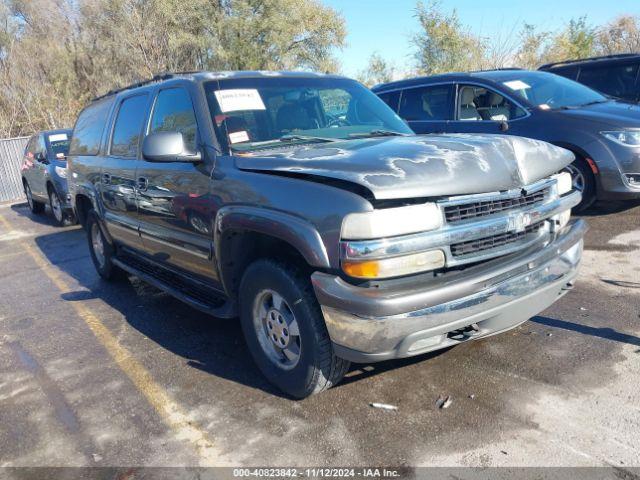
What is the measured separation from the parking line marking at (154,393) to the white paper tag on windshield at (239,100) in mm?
1938

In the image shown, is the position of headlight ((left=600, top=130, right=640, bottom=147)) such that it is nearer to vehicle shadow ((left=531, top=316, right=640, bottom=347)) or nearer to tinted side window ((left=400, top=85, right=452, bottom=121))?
tinted side window ((left=400, top=85, right=452, bottom=121))

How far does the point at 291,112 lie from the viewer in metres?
3.97

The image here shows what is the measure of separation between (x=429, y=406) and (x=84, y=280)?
482 cm

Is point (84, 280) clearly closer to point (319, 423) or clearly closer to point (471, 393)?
point (319, 423)

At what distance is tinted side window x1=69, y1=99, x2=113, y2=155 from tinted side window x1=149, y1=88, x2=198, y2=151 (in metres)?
1.39

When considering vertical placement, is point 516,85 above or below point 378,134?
Result: above

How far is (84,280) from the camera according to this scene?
647 centimetres

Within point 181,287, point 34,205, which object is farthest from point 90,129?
point 34,205

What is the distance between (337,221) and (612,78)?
30.2 feet

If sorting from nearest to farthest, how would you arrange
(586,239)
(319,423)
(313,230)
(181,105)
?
(313,230)
(319,423)
(181,105)
(586,239)

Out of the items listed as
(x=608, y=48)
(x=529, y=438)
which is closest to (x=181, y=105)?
(x=529, y=438)

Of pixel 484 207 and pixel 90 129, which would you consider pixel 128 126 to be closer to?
pixel 90 129

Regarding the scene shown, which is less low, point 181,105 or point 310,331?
point 181,105

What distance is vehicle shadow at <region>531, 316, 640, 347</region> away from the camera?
3.70 m
